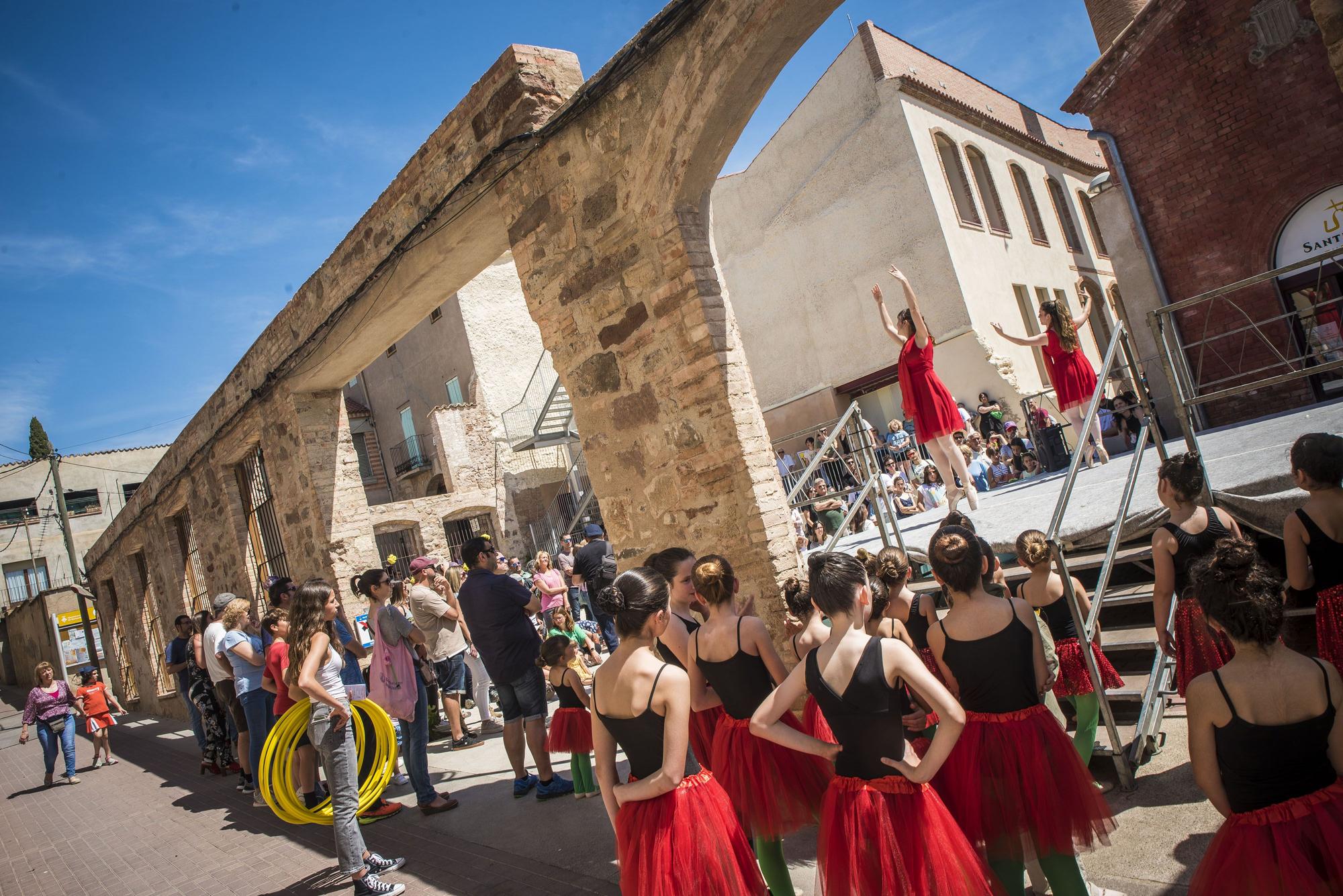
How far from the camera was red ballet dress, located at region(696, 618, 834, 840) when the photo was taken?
329 cm

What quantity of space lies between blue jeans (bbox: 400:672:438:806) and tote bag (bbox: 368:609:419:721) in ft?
0.16

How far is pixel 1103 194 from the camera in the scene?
13602 mm

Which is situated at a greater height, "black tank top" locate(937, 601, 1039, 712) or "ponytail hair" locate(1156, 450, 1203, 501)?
"ponytail hair" locate(1156, 450, 1203, 501)

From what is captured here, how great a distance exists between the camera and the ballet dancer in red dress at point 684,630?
382 centimetres

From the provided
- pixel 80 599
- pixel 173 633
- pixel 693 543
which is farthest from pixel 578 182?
pixel 80 599

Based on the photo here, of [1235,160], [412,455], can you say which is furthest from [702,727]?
[412,455]

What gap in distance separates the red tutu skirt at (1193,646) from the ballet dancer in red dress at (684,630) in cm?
209

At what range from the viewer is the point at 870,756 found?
2.67 metres

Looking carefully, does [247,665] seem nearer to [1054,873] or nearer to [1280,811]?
[1054,873]

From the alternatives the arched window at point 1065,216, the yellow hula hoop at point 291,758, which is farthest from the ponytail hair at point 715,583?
the arched window at point 1065,216

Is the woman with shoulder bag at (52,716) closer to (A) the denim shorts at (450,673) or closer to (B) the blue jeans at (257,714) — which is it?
(B) the blue jeans at (257,714)

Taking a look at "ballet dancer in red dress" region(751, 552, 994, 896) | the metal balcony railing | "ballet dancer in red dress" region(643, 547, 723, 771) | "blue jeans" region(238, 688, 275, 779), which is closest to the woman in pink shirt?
"blue jeans" region(238, 688, 275, 779)

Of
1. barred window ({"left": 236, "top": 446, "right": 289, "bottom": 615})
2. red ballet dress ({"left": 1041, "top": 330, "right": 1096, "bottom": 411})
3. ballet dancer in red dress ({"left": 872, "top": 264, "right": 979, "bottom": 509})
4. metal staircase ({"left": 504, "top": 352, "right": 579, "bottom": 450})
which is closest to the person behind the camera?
ballet dancer in red dress ({"left": 872, "top": 264, "right": 979, "bottom": 509})

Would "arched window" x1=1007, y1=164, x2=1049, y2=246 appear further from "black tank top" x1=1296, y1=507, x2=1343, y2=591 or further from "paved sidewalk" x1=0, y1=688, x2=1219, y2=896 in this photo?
"black tank top" x1=1296, y1=507, x2=1343, y2=591
